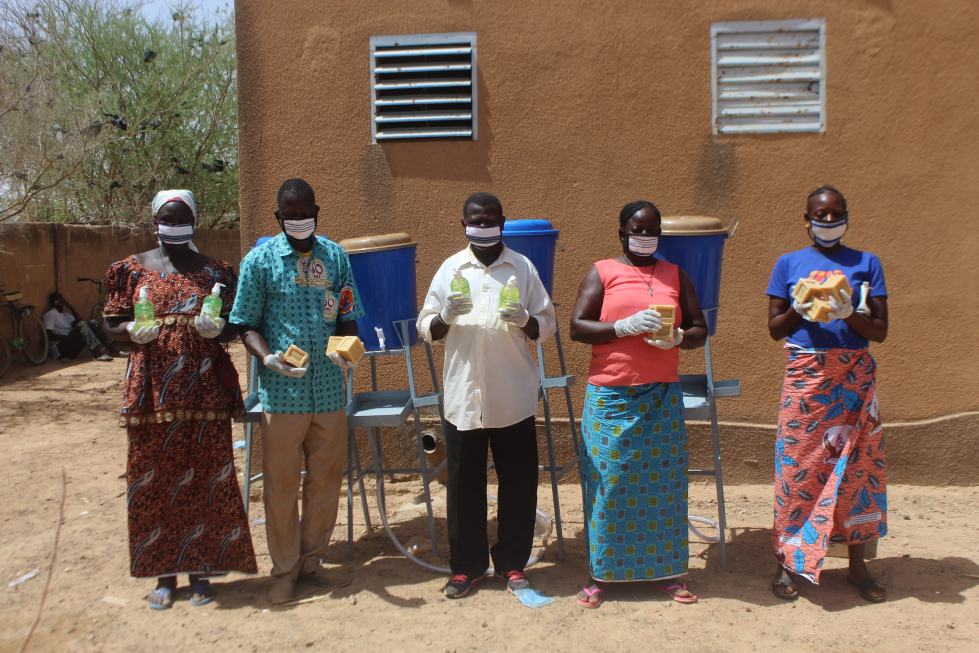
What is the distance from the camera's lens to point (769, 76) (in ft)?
15.9

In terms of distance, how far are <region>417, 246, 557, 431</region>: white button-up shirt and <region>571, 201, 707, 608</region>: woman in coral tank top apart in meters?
0.25

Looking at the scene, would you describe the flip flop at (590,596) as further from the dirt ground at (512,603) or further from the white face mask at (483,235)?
the white face mask at (483,235)

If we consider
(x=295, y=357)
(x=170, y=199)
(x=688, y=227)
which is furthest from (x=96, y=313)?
(x=688, y=227)

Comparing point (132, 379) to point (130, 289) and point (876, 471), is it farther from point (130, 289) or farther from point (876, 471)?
point (876, 471)

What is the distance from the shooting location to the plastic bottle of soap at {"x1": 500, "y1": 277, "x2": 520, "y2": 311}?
3.20 m

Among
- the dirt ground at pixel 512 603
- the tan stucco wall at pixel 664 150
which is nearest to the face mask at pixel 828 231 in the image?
the tan stucco wall at pixel 664 150

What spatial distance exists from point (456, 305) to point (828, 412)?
1.77 m

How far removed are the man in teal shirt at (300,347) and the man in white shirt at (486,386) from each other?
478 mm

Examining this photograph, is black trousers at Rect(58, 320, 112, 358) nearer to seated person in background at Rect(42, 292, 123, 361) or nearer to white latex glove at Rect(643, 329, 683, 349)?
seated person in background at Rect(42, 292, 123, 361)

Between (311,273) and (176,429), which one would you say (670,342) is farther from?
(176,429)

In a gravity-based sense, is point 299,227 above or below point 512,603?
above

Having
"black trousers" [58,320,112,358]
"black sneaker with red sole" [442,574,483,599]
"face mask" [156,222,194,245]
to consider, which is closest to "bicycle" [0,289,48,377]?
"black trousers" [58,320,112,358]

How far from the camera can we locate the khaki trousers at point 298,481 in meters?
3.49

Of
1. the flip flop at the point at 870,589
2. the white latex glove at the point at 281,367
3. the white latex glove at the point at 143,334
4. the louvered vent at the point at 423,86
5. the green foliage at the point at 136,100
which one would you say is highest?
the green foliage at the point at 136,100
